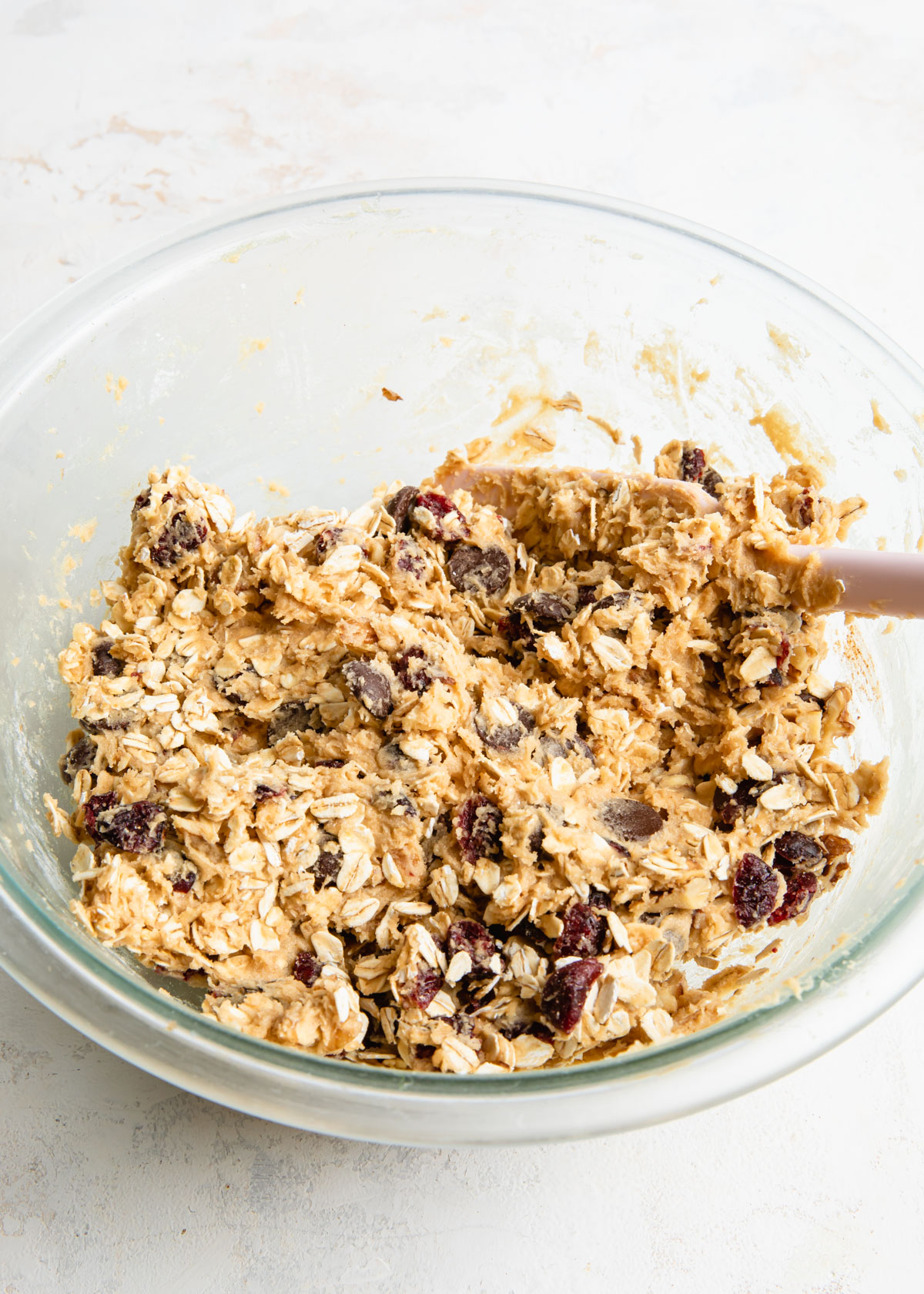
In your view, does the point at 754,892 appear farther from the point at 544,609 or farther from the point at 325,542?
the point at 325,542

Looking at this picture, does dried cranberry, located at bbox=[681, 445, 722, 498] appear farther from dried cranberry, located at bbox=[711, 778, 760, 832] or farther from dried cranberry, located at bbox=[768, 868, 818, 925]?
dried cranberry, located at bbox=[768, 868, 818, 925]

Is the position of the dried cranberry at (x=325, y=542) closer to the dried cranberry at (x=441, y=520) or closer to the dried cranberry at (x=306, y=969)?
the dried cranberry at (x=441, y=520)

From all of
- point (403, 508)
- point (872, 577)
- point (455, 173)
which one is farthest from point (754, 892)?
point (455, 173)

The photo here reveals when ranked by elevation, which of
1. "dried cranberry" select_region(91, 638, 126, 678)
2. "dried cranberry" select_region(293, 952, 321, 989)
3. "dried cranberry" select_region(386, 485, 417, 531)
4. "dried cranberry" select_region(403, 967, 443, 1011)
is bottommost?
"dried cranberry" select_region(293, 952, 321, 989)

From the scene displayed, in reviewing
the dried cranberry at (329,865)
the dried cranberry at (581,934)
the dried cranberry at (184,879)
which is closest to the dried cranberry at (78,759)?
the dried cranberry at (184,879)

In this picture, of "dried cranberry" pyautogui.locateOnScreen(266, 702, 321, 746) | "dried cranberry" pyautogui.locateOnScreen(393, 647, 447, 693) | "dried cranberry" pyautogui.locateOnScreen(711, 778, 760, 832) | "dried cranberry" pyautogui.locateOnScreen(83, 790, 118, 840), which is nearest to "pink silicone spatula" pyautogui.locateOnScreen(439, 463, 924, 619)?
"dried cranberry" pyautogui.locateOnScreen(711, 778, 760, 832)
